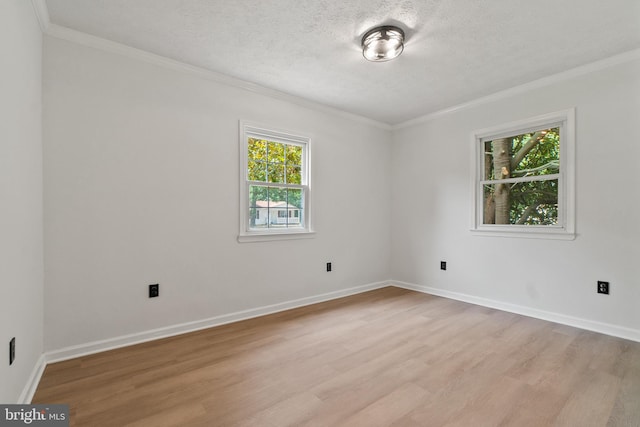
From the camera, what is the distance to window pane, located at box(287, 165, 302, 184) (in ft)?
11.9

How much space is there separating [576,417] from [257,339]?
7.21 ft

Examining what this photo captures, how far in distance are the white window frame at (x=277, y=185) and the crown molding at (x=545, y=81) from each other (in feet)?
6.26

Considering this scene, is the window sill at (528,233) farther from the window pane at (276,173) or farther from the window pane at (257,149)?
the window pane at (257,149)

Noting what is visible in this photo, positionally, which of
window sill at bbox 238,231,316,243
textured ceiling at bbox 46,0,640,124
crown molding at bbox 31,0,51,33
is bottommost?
window sill at bbox 238,231,316,243

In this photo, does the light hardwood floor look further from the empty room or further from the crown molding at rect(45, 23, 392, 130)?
the crown molding at rect(45, 23, 392, 130)

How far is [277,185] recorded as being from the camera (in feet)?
11.4

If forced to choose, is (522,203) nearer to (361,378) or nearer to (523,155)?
(523,155)

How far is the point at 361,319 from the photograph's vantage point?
3137 mm

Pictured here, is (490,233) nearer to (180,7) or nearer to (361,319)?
(361,319)

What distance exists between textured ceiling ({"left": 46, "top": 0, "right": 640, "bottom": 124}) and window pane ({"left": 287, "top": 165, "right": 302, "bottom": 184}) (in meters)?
0.94

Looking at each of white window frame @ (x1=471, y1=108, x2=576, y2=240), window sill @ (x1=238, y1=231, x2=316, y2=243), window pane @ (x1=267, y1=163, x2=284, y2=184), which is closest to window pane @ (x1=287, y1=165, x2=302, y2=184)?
window pane @ (x1=267, y1=163, x2=284, y2=184)

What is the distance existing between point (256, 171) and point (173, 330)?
1.78m

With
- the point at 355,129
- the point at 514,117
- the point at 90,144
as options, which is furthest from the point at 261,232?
the point at 514,117

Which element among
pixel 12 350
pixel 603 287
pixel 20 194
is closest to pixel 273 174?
pixel 20 194
